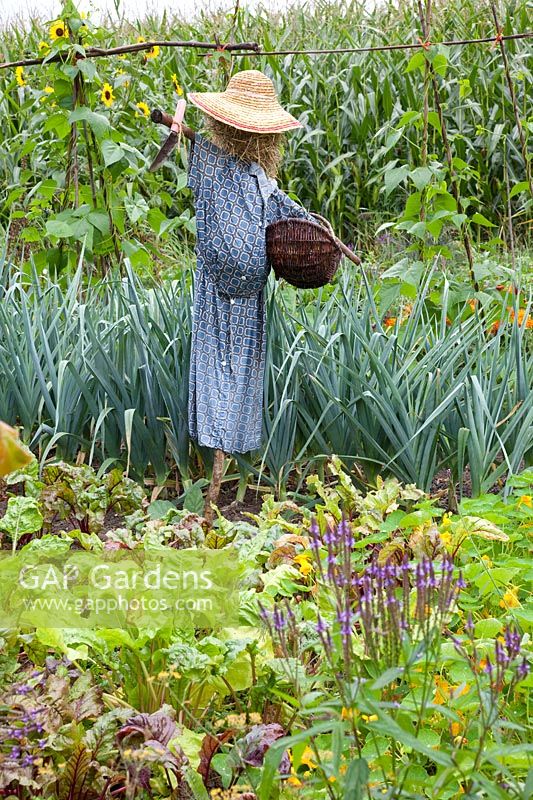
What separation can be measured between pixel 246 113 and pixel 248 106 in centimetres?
4

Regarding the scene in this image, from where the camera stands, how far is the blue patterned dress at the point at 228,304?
2764 millimetres

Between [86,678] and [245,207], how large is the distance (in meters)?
1.47

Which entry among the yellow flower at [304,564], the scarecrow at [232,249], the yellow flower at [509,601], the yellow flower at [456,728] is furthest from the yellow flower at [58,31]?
the yellow flower at [456,728]

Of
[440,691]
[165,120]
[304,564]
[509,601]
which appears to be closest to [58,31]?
[165,120]

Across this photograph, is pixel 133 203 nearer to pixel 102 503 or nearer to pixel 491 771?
pixel 102 503

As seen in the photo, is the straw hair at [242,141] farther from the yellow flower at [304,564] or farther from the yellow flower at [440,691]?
the yellow flower at [440,691]

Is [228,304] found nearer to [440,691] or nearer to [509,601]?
[509,601]

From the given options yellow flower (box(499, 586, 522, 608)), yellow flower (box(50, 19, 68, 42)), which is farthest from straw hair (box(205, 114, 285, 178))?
yellow flower (box(50, 19, 68, 42))

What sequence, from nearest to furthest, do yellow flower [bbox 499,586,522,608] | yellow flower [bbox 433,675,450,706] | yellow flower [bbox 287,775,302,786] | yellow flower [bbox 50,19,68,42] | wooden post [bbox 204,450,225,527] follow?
1. yellow flower [bbox 287,775,302,786]
2. yellow flower [bbox 433,675,450,706]
3. yellow flower [bbox 499,586,522,608]
4. wooden post [bbox 204,450,225,527]
5. yellow flower [bbox 50,19,68,42]

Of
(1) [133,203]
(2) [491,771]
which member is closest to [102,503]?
(2) [491,771]

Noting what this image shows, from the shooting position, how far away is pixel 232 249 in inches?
109

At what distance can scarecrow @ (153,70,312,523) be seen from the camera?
2730 millimetres

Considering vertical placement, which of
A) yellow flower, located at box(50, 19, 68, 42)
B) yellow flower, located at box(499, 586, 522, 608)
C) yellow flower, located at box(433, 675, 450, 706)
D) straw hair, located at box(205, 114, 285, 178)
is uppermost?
yellow flower, located at box(50, 19, 68, 42)

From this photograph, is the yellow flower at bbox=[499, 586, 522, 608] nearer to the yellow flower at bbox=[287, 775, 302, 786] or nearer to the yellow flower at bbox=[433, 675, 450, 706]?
the yellow flower at bbox=[433, 675, 450, 706]
